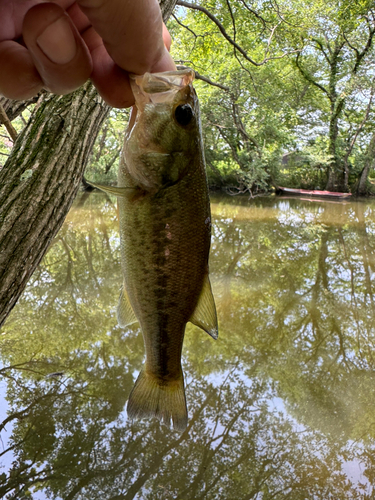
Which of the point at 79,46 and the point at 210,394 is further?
the point at 210,394

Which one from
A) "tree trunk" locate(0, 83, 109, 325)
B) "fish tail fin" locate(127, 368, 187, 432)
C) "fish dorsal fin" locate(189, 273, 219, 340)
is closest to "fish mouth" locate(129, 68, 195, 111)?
"fish dorsal fin" locate(189, 273, 219, 340)

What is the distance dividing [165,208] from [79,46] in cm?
58

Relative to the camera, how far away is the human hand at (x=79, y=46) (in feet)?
3.36

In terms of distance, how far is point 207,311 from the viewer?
1447 millimetres

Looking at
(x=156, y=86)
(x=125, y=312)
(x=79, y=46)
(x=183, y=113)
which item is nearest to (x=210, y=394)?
(x=125, y=312)

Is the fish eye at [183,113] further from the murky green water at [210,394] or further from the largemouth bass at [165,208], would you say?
the murky green water at [210,394]

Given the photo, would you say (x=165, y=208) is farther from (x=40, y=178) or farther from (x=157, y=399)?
(x=40, y=178)

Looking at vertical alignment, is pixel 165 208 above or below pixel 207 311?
above

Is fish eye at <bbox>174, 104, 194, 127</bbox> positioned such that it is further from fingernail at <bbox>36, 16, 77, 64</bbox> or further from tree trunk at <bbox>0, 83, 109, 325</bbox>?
tree trunk at <bbox>0, 83, 109, 325</bbox>

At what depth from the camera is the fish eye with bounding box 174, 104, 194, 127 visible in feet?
4.53

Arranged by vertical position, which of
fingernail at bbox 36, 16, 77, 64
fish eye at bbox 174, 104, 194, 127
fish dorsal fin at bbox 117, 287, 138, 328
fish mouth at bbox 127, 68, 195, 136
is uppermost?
fingernail at bbox 36, 16, 77, 64

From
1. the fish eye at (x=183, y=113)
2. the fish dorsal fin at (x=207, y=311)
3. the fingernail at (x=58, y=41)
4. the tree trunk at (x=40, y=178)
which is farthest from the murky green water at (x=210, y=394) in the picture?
the fingernail at (x=58, y=41)

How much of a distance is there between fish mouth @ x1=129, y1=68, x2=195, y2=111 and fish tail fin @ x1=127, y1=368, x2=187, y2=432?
3.58 feet

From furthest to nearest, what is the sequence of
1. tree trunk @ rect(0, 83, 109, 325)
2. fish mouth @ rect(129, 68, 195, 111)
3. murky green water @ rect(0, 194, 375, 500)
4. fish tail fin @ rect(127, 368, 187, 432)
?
1. murky green water @ rect(0, 194, 375, 500)
2. tree trunk @ rect(0, 83, 109, 325)
3. fish tail fin @ rect(127, 368, 187, 432)
4. fish mouth @ rect(129, 68, 195, 111)
